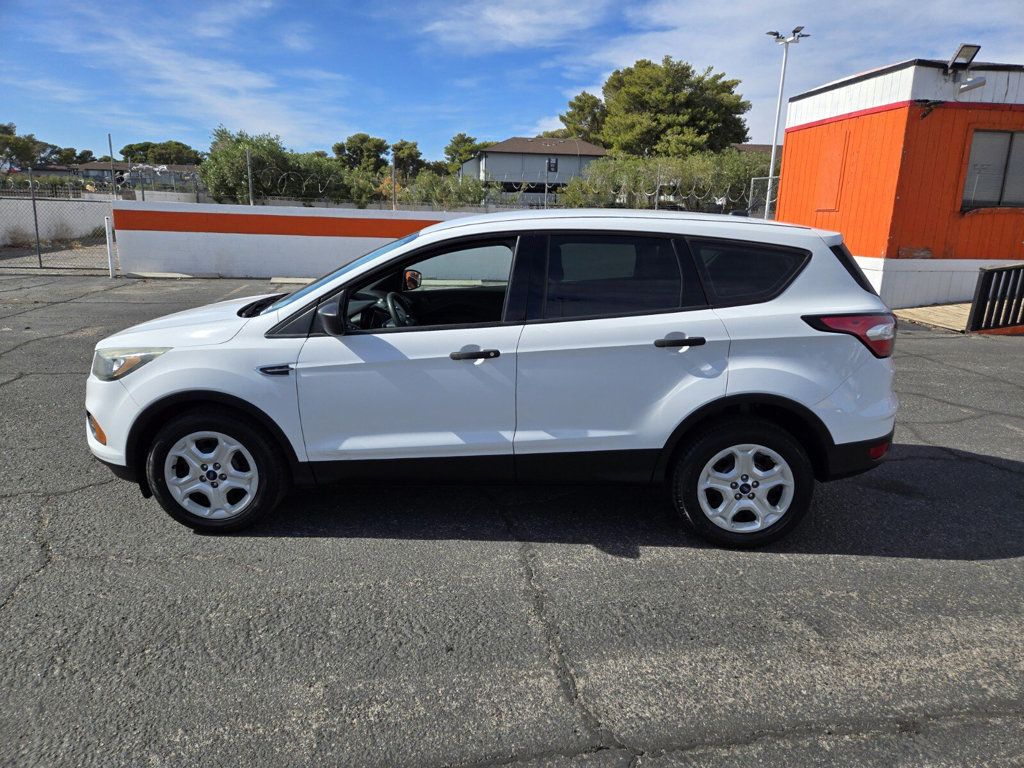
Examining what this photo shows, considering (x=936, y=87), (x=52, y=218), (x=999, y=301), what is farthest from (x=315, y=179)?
(x=999, y=301)

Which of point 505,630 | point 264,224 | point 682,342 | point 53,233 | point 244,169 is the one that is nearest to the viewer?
point 505,630

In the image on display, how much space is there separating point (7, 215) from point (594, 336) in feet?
80.4

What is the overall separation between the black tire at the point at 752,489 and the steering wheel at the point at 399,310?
1686mm

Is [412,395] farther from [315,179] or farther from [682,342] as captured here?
[315,179]

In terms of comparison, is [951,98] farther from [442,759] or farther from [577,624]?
[442,759]

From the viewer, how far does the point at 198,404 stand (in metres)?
3.76

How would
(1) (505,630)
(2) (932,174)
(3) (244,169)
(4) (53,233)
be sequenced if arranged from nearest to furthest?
(1) (505,630)
(2) (932,174)
(4) (53,233)
(3) (244,169)

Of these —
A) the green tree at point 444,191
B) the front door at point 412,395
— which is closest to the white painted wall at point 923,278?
the front door at point 412,395

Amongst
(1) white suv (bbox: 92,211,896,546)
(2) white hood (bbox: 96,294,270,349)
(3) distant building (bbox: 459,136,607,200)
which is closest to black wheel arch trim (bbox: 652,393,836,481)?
(1) white suv (bbox: 92,211,896,546)

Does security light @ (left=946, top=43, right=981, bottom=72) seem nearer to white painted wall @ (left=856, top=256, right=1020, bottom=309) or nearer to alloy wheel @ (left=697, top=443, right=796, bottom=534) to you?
white painted wall @ (left=856, top=256, right=1020, bottom=309)

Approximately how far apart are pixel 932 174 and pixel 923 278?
1797 millimetres

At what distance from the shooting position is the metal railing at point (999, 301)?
1083cm

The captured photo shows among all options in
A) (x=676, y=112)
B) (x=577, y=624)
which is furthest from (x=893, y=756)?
(x=676, y=112)

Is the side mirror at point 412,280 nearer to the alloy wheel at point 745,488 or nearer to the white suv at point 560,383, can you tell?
the white suv at point 560,383
